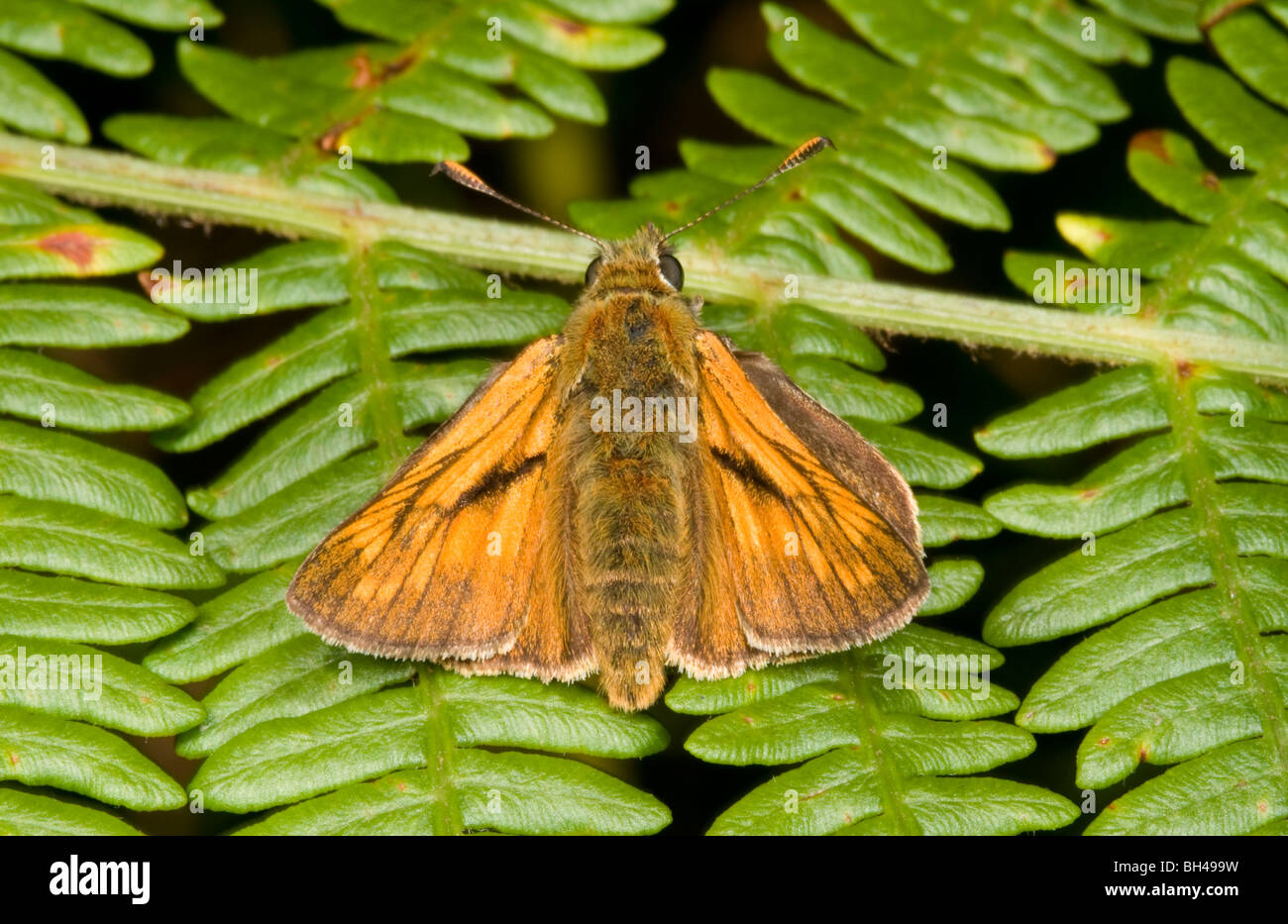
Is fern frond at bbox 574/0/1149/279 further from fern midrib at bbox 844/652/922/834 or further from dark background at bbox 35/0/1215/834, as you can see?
fern midrib at bbox 844/652/922/834

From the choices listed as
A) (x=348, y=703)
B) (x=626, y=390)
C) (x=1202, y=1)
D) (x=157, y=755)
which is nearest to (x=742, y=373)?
(x=626, y=390)

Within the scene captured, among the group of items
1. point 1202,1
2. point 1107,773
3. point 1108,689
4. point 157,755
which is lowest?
point 1107,773

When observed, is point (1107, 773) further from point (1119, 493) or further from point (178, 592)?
point (178, 592)

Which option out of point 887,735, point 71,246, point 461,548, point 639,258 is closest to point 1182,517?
point 887,735

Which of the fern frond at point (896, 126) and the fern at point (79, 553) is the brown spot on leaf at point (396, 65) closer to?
the fern frond at point (896, 126)

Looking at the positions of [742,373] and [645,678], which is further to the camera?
[742,373]

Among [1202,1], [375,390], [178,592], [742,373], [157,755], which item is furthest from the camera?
[157,755]

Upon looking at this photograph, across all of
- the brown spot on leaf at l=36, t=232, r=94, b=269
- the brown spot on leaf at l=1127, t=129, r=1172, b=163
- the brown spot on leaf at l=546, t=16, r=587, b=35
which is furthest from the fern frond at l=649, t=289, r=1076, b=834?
the brown spot on leaf at l=36, t=232, r=94, b=269

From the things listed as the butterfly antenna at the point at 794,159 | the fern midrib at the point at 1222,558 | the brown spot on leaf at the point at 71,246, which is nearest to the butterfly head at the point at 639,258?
the butterfly antenna at the point at 794,159
